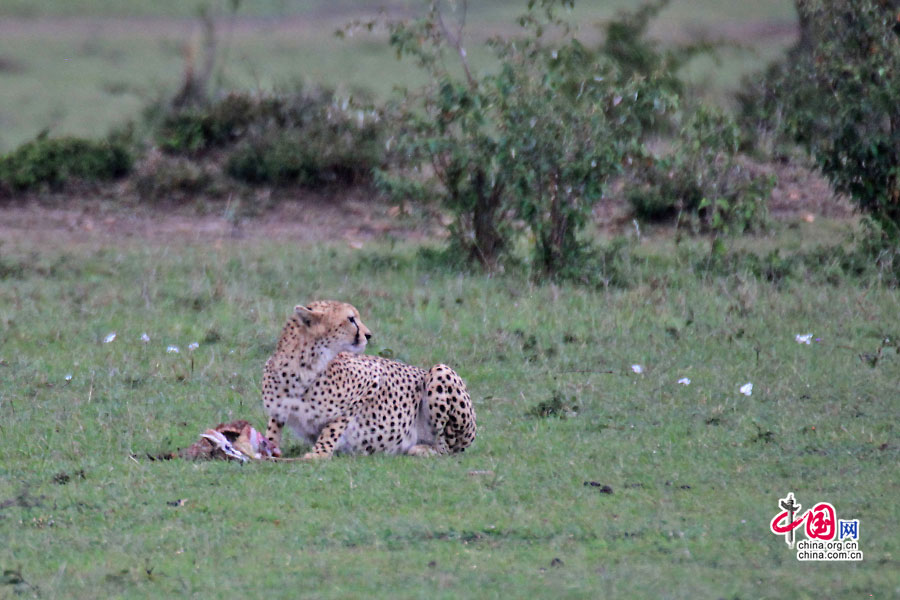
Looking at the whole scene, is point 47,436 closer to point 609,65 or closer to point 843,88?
point 609,65

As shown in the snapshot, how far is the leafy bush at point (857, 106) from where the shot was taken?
1223 cm

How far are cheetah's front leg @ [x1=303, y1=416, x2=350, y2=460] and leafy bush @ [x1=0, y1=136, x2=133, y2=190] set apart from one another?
11577 mm

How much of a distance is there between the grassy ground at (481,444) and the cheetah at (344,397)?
193 millimetres

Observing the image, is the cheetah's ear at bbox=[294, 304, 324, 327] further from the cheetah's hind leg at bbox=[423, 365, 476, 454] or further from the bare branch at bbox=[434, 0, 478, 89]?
the bare branch at bbox=[434, 0, 478, 89]

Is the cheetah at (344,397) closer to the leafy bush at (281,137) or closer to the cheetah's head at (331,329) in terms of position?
the cheetah's head at (331,329)

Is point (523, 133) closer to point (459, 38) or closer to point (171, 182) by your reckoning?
point (459, 38)

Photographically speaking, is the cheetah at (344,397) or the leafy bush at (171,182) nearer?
the cheetah at (344,397)

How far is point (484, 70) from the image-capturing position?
12414 mm

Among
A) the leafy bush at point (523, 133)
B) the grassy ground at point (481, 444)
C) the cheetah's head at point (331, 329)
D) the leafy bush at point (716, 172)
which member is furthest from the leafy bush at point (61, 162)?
the cheetah's head at point (331, 329)

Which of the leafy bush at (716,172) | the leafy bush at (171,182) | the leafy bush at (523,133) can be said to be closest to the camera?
the leafy bush at (523,133)

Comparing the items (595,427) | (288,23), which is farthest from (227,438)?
(288,23)

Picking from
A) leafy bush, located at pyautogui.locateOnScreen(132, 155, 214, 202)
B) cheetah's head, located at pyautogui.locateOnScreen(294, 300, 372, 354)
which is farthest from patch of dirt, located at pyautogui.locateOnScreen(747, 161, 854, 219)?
cheetah's head, located at pyautogui.locateOnScreen(294, 300, 372, 354)

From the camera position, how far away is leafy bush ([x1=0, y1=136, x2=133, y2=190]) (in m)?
17.0

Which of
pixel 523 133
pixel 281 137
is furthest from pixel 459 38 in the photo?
pixel 281 137
